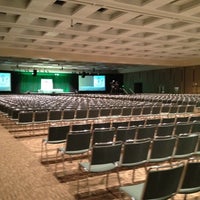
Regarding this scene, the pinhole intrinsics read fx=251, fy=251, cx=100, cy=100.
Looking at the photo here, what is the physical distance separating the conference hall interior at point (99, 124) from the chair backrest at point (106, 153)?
0.6 inches

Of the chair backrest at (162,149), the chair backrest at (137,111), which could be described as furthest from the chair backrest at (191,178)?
→ the chair backrest at (137,111)

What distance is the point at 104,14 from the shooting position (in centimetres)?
1114

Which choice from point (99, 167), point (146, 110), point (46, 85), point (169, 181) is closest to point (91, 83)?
point (46, 85)

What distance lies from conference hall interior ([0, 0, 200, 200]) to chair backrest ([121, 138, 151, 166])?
2 centimetres

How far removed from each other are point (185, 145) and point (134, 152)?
102 cm

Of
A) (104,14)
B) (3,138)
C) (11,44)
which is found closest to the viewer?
(3,138)

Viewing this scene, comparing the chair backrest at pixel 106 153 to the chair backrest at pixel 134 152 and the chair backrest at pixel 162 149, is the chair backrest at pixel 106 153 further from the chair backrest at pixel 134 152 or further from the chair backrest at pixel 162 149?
the chair backrest at pixel 162 149

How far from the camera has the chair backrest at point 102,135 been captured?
186 inches

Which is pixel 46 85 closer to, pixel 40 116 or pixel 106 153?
pixel 40 116

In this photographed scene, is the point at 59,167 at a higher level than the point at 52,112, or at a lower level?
lower

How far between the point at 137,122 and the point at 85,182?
9.53ft

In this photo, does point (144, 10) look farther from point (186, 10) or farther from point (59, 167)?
point (59, 167)

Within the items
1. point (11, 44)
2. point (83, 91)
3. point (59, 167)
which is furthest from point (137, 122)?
point (83, 91)

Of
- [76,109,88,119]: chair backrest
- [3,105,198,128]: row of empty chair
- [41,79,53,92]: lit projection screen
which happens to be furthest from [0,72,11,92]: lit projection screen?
[76,109,88,119]: chair backrest
